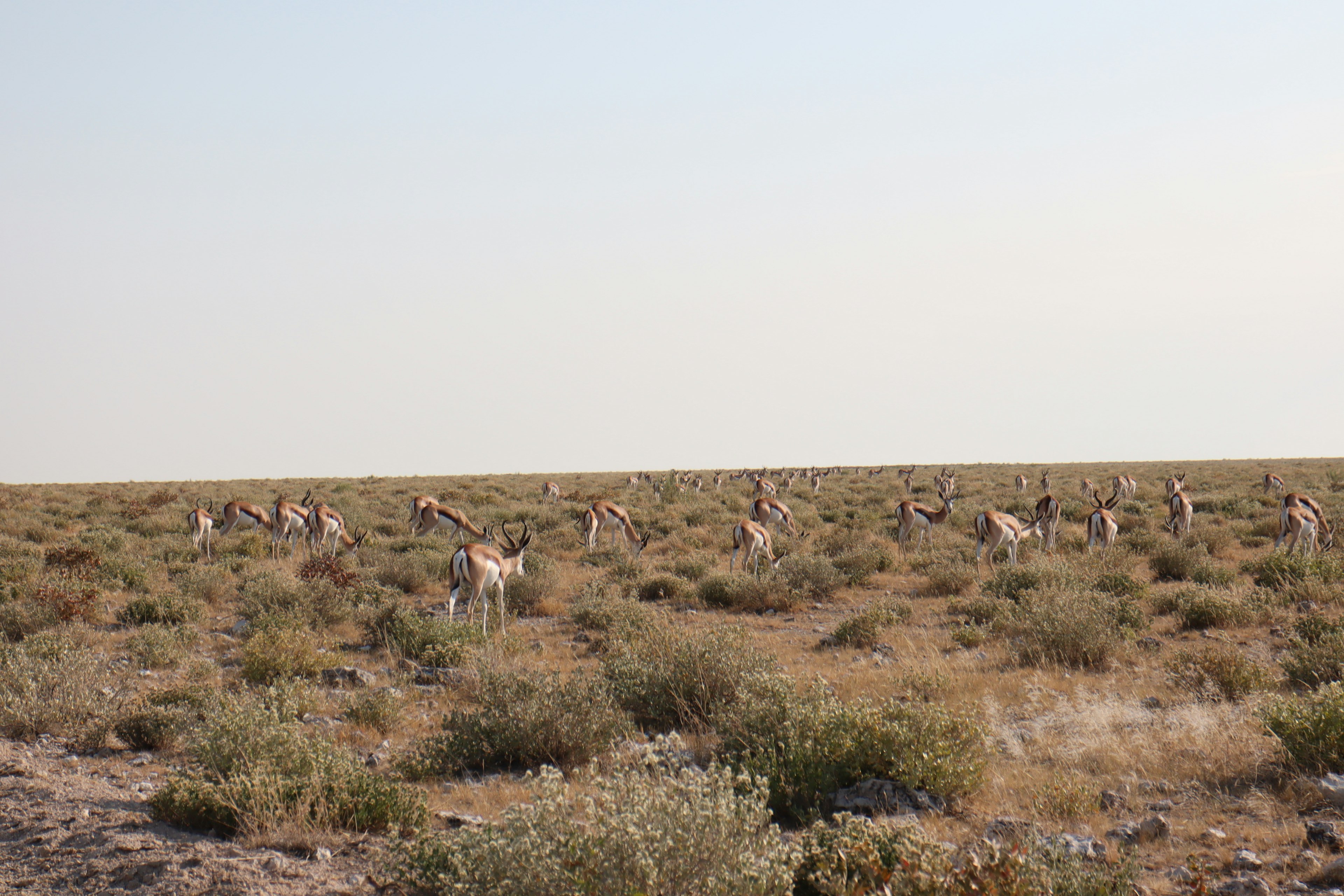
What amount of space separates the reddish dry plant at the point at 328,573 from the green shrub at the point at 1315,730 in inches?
479

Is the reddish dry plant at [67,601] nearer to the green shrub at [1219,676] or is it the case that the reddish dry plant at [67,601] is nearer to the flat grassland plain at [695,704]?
the flat grassland plain at [695,704]

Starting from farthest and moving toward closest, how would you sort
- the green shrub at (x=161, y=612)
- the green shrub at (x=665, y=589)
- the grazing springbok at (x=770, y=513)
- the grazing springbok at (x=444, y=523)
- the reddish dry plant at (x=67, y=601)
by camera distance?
the grazing springbok at (x=770, y=513) < the grazing springbok at (x=444, y=523) < the green shrub at (x=665, y=589) < the green shrub at (x=161, y=612) < the reddish dry plant at (x=67, y=601)

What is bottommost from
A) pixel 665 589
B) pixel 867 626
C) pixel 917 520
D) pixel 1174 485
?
pixel 665 589

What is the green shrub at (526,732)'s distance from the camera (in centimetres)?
664

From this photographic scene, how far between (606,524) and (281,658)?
13385 mm

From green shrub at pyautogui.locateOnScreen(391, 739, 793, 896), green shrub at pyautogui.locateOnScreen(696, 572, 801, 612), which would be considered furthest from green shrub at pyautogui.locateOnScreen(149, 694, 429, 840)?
green shrub at pyautogui.locateOnScreen(696, 572, 801, 612)

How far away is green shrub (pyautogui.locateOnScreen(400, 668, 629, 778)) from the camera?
21.8 feet

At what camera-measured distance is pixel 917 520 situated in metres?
22.0

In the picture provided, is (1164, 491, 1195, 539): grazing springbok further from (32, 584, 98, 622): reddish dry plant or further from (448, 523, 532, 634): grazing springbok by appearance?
(32, 584, 98, 622): reddish dry plant

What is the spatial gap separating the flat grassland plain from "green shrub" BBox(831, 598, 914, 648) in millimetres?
67

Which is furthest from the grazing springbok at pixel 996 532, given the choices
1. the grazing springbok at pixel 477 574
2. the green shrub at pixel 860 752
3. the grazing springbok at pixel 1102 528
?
the green shrub at pixel 860 752

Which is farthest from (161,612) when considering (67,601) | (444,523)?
(444,523)

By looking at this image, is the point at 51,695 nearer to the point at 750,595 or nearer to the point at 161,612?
the point at 161,612

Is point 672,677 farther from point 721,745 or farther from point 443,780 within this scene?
point 443,780
